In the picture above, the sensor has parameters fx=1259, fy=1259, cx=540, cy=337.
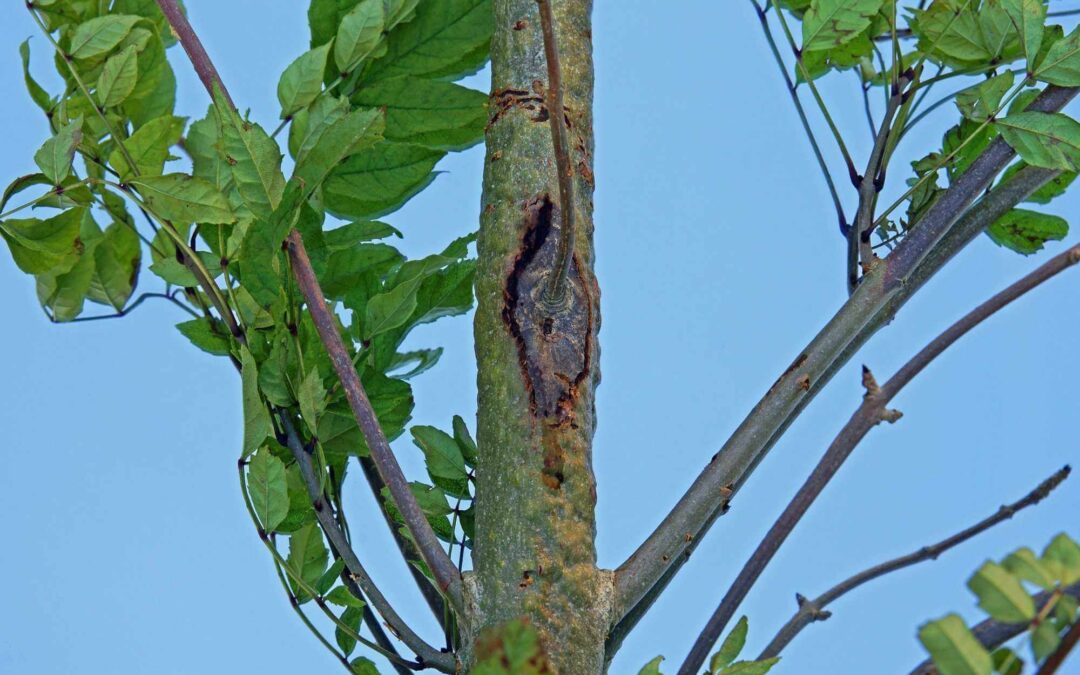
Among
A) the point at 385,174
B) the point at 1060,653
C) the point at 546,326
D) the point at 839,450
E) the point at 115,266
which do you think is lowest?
the point at 1060,653

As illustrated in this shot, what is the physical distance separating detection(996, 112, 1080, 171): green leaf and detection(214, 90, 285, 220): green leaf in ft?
0.89

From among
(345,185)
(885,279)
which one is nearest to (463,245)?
(345,185)

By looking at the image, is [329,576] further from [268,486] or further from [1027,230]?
[1027,230]

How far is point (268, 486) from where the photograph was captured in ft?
1.53

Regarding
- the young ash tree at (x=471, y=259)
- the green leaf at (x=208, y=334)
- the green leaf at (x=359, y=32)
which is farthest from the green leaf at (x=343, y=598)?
the green leaf at (x=359, y=32)

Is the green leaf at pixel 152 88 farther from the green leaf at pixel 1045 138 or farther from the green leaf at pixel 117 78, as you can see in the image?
the green leaf at pixel 1045 138

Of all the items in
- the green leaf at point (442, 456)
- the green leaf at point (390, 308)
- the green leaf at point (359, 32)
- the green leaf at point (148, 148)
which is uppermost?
the green leaf at point (148, 148)

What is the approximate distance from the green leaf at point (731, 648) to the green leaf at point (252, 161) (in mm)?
219

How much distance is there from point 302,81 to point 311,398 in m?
0.12

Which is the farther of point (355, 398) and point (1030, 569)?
point (355, 398)

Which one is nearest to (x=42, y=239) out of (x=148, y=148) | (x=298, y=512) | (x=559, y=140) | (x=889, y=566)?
(x=148, y=148)

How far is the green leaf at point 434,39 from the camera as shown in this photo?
1.76ft

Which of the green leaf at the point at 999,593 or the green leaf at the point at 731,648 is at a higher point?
the green leaf at the point at 731,648

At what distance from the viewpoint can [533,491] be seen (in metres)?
0.45
